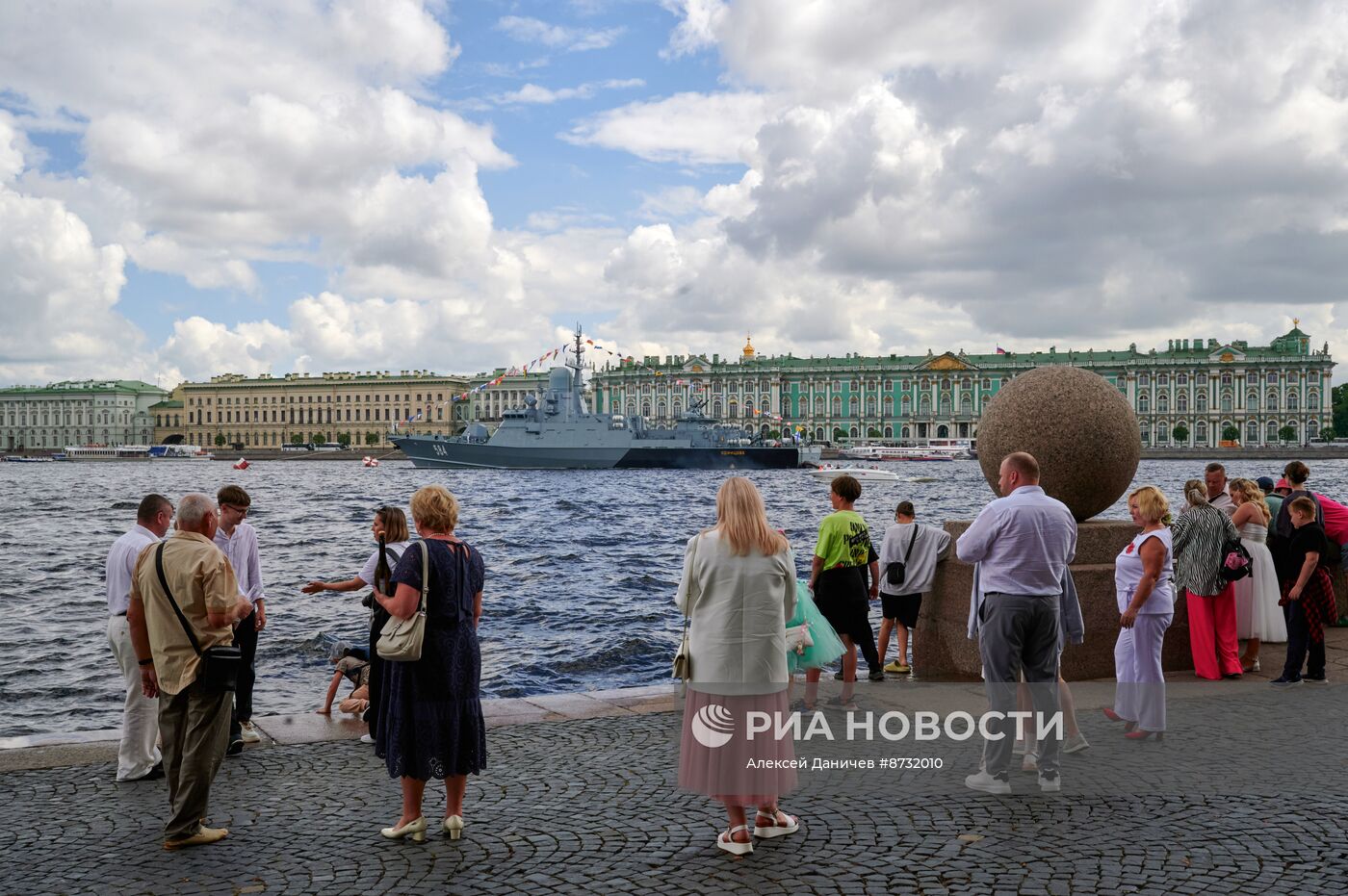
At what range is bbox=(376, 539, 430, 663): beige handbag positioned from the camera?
12.7 feet

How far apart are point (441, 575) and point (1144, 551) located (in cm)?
330

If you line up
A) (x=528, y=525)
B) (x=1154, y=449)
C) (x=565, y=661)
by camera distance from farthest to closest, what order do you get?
(x=1154, y=449), (x=528, y=525), (x=565, y=661)

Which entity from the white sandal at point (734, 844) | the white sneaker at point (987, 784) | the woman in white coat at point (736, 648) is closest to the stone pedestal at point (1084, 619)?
the white sneaker at point (987, 784)

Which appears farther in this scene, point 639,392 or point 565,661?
point 639,392

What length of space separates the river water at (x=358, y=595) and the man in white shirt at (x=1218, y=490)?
15.7ft

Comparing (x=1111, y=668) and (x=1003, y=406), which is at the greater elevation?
(x=1003, y=406)

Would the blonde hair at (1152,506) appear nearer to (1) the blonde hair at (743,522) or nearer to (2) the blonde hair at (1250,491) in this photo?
(1) the blonde hair at (743,522)

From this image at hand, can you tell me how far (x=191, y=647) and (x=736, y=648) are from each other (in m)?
2.04

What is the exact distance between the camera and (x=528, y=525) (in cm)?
2873

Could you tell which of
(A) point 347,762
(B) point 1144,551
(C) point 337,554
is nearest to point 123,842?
(A) point 347,762

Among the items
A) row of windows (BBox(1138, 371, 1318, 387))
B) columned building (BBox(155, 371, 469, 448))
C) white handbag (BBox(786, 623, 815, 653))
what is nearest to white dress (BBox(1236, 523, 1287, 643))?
white handbag (BBox(786, 623, 815, 653))

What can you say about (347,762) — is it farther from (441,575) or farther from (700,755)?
(700,755)

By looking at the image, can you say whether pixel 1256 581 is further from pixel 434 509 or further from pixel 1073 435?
pixel 434 509

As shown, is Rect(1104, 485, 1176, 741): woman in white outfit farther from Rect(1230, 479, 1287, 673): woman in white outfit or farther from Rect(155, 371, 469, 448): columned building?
Rect(155, 371, 469, 448): columned building
